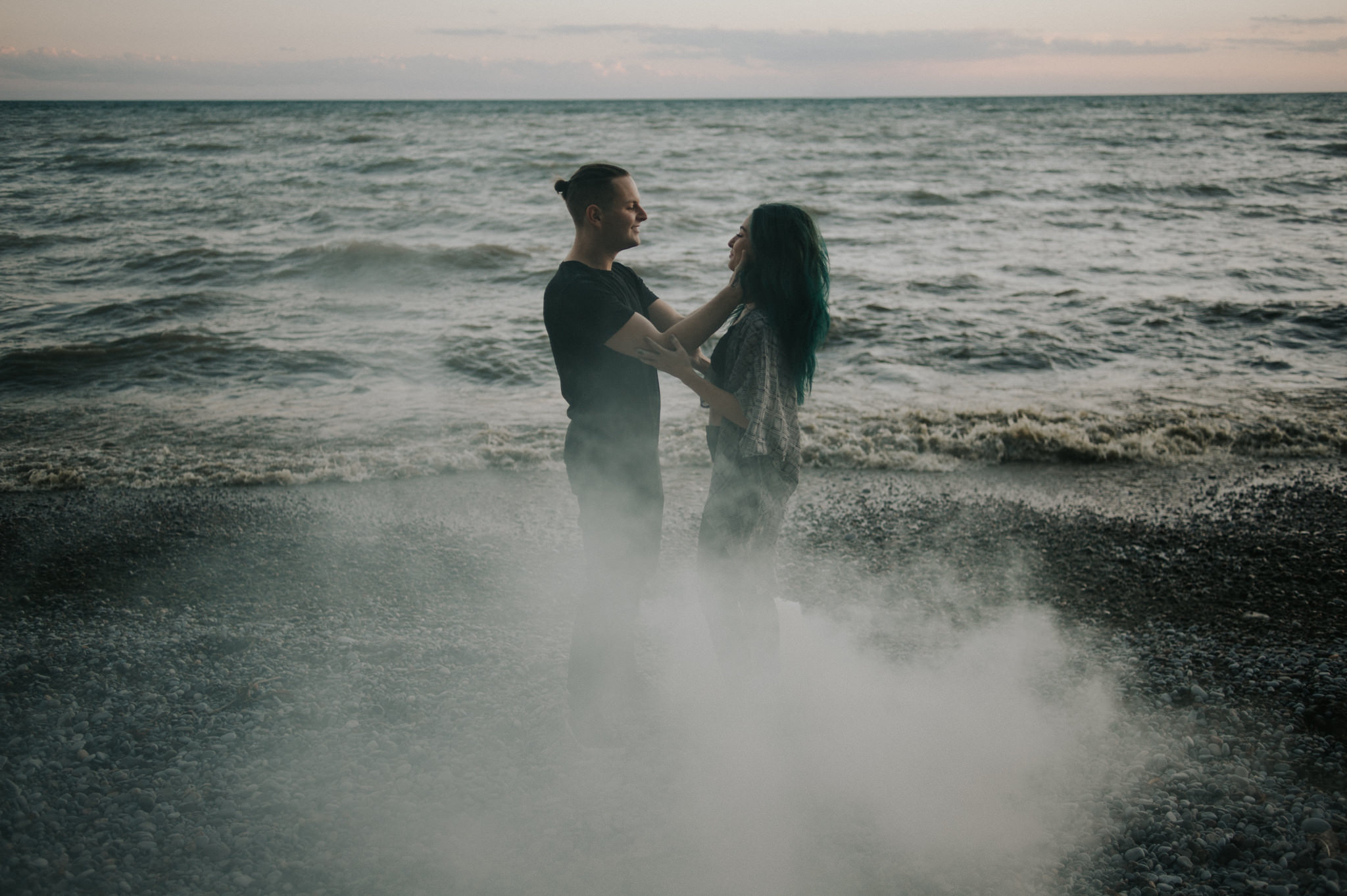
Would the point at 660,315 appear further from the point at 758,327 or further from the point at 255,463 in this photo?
the point at 255,463

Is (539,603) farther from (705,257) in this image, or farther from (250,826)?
(705,257)

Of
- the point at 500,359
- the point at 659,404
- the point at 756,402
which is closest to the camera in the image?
the point at 756,402

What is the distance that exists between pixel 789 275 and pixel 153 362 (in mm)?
9569

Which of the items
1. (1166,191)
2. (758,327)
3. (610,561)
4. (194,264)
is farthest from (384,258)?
(1166,191)

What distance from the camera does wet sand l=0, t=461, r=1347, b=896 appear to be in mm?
2531

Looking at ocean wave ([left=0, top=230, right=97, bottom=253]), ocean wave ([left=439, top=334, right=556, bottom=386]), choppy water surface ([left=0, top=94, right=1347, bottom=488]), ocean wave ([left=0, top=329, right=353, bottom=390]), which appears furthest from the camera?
ocean wave ([left=0, top=230, right=97, bottom=253])

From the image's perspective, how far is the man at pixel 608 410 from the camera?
2.62m

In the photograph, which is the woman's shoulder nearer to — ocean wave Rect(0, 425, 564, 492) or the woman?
the woman

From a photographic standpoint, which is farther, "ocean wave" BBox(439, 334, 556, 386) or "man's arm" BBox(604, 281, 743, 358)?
"ocean wave" BBox(439, 334, 556, 386)

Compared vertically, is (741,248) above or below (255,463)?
above

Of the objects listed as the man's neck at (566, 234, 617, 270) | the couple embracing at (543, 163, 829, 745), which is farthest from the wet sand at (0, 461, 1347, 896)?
the man's neck at (566, 234, 617, 270)

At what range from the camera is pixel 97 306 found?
11.4 meters

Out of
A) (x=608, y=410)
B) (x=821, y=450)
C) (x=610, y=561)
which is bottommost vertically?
(x=821, y=450)

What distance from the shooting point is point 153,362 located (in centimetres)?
924
